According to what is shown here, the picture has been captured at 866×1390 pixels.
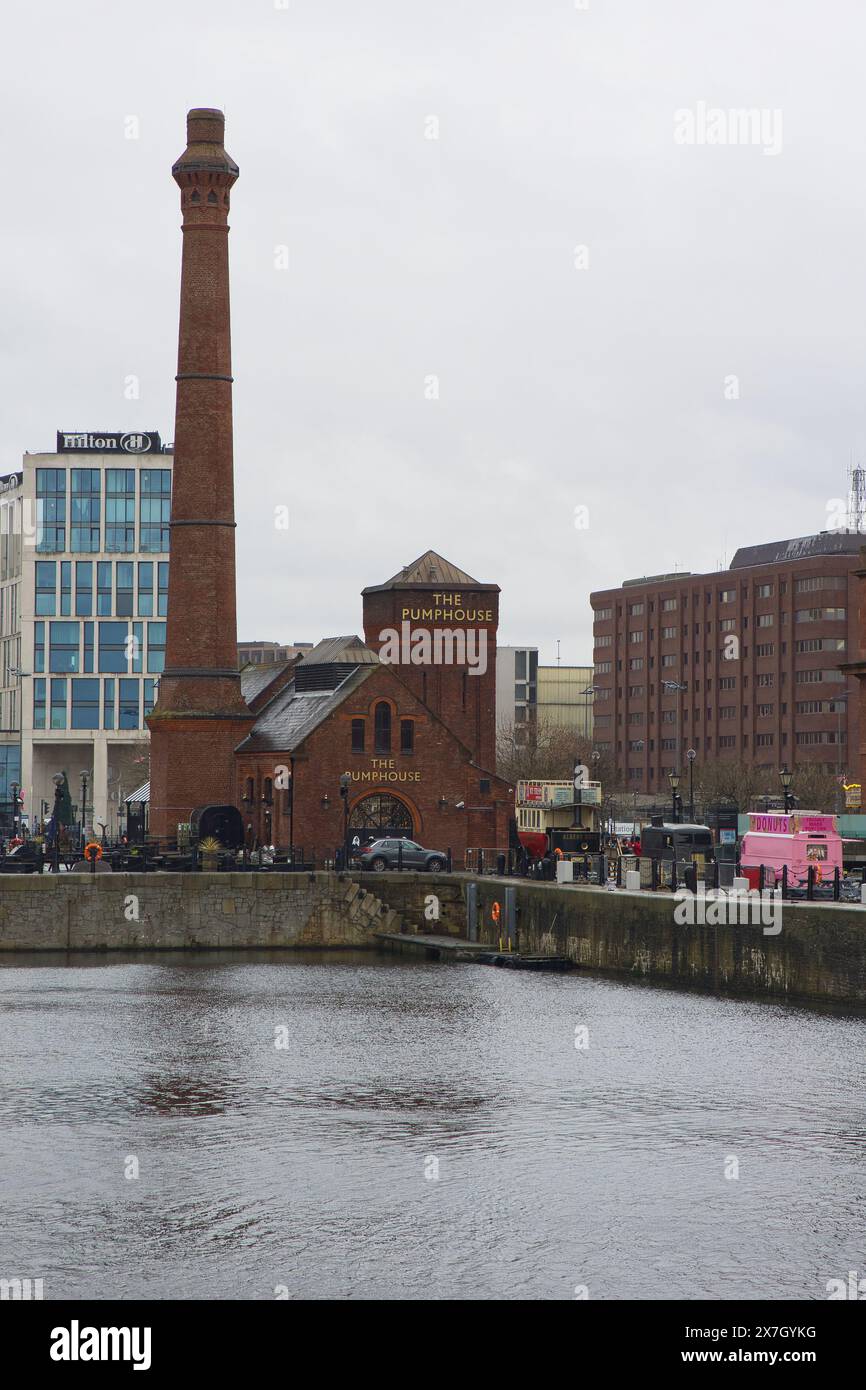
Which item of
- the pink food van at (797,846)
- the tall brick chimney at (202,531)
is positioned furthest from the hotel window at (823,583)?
the pink food van at (797,846)

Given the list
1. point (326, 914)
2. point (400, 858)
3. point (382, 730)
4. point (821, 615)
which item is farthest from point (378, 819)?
point (821, 615)

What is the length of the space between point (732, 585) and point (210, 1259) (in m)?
143

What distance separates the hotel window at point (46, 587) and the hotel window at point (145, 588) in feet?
19.5

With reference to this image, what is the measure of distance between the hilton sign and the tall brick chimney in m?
58.0

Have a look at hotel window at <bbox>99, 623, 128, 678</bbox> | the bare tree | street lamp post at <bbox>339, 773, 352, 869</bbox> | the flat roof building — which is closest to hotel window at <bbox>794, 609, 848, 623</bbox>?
the flat roof building

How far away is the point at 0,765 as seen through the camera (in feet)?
461

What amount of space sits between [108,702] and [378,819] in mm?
61076

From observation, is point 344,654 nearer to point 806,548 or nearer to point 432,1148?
point 432,1148

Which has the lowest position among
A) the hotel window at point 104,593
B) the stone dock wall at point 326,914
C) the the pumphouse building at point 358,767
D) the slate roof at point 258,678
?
the stone dock wall at point 326,914

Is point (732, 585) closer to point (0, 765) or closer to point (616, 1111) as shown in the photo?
point (0, 765)

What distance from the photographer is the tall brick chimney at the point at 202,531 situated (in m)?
74.6

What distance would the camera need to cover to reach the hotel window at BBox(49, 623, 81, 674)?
439 ft

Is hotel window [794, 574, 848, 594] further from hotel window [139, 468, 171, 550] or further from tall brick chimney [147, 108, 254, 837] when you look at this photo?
tall brick chimney [147, 108, 254, 837]

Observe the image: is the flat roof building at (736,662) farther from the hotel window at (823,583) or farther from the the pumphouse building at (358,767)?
the the pumphouse building at (358,767)
